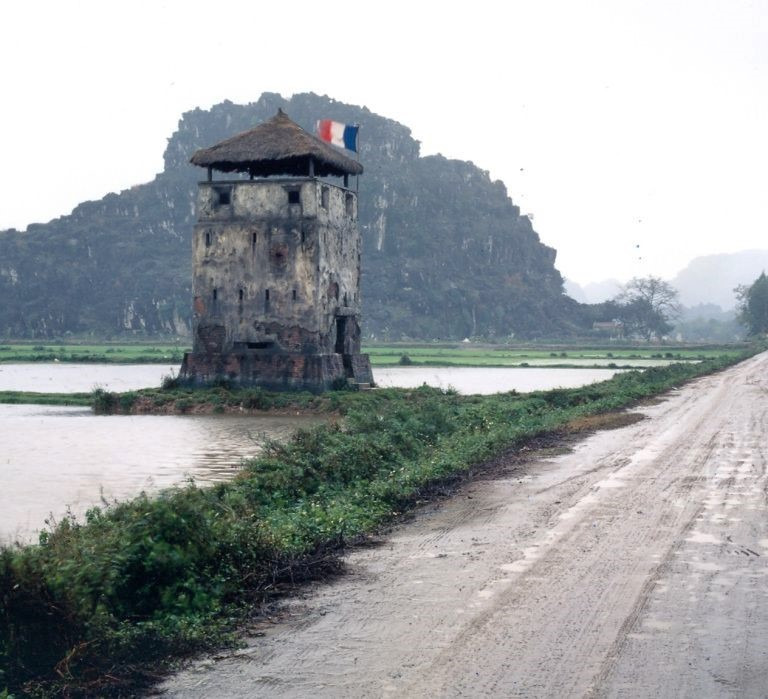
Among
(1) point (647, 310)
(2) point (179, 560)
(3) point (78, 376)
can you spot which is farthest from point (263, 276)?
(1) point (647, 310)

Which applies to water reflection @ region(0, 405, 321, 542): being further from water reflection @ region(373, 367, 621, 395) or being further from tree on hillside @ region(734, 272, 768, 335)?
tree on hillside @ region(734, 272, 768, 335)

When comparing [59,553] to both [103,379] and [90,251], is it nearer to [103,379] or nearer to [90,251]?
[103,379]

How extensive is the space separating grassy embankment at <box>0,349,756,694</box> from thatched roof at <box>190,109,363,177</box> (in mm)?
23313

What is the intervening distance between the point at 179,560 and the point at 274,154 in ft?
102

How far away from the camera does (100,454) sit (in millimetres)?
22516

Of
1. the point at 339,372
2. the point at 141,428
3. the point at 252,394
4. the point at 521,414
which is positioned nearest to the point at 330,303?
the point at 339,372

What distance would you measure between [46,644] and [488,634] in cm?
331

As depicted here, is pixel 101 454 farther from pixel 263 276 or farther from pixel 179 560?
pixel 263 276

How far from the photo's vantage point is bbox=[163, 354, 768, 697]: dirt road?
6.98 meters

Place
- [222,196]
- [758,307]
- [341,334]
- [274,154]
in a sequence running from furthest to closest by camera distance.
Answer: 1. [758,307]
2. [341,334]
3. [222,196]
4. [274,154]

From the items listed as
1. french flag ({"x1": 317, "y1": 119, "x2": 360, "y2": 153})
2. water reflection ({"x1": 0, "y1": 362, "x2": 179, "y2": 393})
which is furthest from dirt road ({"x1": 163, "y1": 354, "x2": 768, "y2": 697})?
water reflection ({"x1": 0, "y1": 362, "x2": 179, "y2": 393})

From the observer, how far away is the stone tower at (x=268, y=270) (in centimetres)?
3812

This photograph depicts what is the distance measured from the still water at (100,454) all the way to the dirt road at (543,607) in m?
4.69

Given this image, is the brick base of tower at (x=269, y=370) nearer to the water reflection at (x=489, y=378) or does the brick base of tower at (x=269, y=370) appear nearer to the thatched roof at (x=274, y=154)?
the thatched roof at (x=274, y=154)
